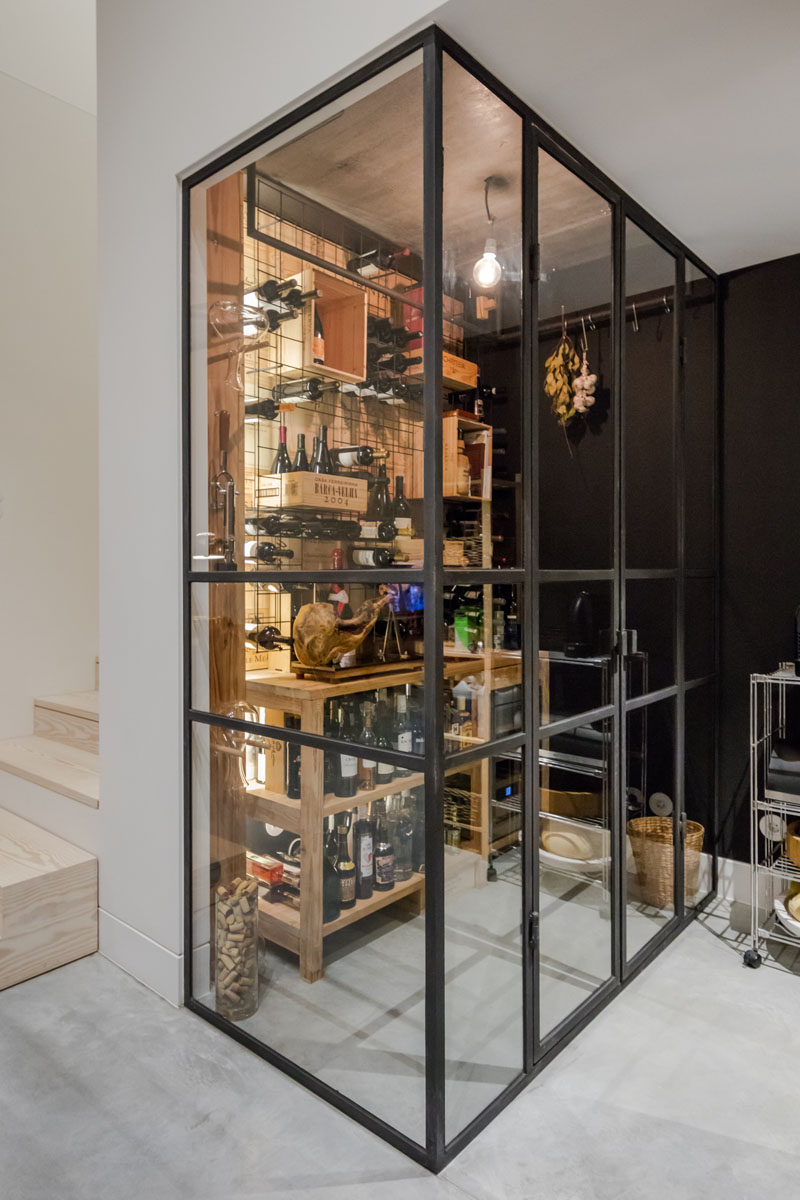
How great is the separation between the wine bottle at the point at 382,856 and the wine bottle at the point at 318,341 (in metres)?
0.97

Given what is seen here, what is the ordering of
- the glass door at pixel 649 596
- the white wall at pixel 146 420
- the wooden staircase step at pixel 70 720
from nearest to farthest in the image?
the white wall at pixel 146 420 → the glass door at pixel 649 596 → the wooden staircase step at pixel 70 720

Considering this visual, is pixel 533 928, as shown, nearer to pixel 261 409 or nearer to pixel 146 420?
pixel 261 409

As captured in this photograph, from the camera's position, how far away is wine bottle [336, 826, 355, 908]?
169 centimetres

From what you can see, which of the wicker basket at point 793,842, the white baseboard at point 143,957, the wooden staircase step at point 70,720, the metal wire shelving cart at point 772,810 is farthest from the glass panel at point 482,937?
the wooden staircase step at point 70,720

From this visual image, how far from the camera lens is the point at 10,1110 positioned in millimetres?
1646

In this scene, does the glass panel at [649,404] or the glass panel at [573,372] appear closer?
the glass panel at [573,372]

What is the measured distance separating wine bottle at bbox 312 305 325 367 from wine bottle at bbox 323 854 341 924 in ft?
3.69

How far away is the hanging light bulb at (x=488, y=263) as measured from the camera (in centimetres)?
157

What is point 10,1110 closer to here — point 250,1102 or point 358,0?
point 250,1102

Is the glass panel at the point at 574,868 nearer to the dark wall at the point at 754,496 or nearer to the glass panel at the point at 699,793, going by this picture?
the glass panel at the point at 699,793

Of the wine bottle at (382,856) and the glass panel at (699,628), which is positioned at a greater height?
the glass panel at (699,628)

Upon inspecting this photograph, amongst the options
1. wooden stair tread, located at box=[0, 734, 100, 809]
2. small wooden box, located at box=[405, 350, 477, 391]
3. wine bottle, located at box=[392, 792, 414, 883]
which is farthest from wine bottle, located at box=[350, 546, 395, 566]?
wooden stair tread, located at box=[0, 734, 100, 809]

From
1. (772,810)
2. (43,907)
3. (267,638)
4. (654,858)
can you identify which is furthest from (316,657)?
(772,810)

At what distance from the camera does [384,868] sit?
1.60 m
